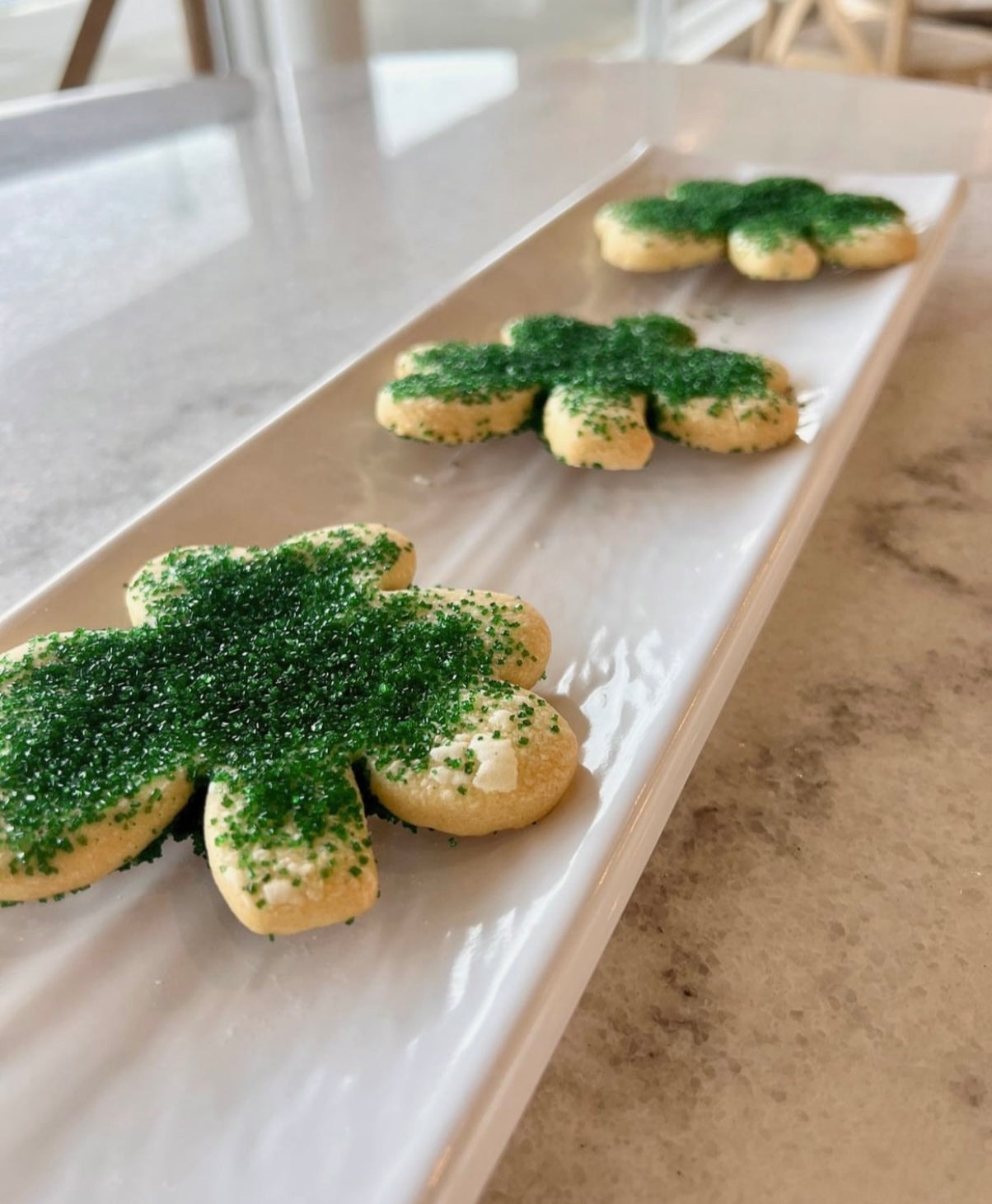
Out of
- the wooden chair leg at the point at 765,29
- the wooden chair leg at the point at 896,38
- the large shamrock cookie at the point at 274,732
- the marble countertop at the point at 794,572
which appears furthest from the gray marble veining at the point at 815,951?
the wooden chair leg at the point at 765,29

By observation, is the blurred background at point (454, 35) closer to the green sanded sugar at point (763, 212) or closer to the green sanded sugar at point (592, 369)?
the green sanded sugar at point (763, 212)

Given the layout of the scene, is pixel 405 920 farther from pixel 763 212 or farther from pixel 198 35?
pixel 198 35

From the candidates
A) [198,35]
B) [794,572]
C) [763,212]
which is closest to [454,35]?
[198,35]

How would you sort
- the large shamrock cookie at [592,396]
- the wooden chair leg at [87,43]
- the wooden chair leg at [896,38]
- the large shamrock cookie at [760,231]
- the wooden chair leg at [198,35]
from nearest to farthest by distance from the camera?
1. the large shamrock cookie at [592,396]
2. the large shamrock cookie at [760,231]
3. the wooden chair leg at [87,43]
4. the wooden chair leg at [198,35]
5. the wooden chair leg at [896,38]

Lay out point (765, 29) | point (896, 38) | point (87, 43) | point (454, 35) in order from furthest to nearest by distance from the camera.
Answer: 1. point (454, 35)
2. point (765, 29)
3. point (896, 38)
4. point (87, 43)

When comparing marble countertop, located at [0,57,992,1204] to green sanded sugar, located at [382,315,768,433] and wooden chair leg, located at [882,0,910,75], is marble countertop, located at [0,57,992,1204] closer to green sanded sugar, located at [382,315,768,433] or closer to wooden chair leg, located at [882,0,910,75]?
green sanded sugar, located at [382,315,768,433]

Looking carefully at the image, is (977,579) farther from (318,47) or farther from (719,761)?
(318,47)

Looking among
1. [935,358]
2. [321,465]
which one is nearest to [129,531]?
[321,465]
